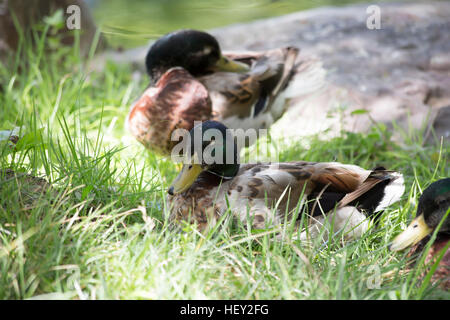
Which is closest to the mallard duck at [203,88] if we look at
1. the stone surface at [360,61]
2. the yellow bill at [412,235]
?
the stone surface at [360,61]

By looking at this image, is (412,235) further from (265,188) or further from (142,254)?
(142,254)

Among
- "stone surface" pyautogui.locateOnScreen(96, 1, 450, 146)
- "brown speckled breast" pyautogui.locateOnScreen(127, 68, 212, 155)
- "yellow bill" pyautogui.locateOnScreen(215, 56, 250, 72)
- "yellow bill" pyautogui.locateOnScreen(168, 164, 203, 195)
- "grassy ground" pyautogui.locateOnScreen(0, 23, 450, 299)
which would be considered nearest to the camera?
"grassy ground" pyautogui.locateOnScreen(0, 23, 450, 299)

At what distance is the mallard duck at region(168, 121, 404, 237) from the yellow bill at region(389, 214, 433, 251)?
10.4 inches

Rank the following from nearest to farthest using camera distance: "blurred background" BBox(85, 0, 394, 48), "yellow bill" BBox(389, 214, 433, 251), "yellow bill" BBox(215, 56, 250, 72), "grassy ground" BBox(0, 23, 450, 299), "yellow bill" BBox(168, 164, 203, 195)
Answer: "grassy ground" BBox(0, 23, 450, 299) → "yellow bill" BBox(389, 214, 433, 251) → "yellow bill" BBox(168, 164, 203, 195) → "yellow bill" BBox(215, 56, 250, 72) → "blurred background" BBox(85, 0, 394, 48)

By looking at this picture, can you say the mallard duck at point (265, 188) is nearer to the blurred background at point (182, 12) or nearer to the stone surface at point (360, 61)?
the stone surface at point (360, 61)

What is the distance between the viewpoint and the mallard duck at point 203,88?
395cm

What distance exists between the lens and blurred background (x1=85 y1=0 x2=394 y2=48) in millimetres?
8242

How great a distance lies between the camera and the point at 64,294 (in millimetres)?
2041

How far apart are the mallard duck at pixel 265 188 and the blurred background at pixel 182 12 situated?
5.07 meters

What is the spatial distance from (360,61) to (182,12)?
4.30 meters

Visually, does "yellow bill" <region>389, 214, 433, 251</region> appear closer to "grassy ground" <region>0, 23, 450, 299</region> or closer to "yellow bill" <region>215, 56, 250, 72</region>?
"grassy ground" <region>0, 23, 450, 299</region>

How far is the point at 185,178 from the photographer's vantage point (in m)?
2.90

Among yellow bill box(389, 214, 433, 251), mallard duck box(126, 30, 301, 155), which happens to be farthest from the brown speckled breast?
yellow bill box(389, 214, 433, 251)

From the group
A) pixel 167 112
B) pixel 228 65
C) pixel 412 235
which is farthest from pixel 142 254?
pixel 228 65
